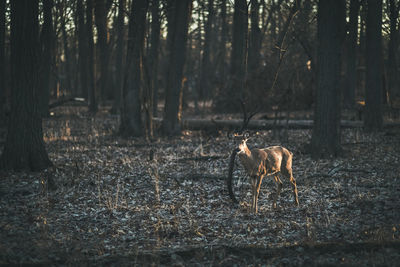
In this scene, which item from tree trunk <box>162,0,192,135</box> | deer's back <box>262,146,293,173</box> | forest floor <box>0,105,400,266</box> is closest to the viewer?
forest floor <box>0,105,400,266</box>

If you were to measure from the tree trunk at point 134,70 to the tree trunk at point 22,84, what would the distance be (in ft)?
19.7

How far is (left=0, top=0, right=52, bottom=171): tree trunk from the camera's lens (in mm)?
10883

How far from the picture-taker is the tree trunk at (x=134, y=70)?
16953mm

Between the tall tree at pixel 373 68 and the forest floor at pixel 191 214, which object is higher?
the tall tree at pixel 373 68

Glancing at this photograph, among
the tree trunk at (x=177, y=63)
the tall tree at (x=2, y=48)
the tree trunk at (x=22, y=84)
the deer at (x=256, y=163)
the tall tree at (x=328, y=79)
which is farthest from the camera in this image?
the tree trunk at (x=177, y=63)

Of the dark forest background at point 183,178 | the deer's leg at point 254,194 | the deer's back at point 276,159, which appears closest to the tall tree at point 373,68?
the dark forest background at point 183,178

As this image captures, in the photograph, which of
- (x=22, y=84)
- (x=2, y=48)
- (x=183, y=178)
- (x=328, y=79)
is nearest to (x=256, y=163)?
(x=183, y=178)

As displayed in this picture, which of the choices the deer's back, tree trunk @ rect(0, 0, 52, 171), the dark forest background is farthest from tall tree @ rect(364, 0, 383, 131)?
tree trunk @ rect(0, 0, 52, 171)

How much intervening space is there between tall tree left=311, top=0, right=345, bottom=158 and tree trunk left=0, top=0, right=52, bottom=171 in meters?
8.16

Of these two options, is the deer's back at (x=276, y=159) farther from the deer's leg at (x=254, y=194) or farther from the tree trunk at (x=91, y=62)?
the tree trunk at (x=91, y=62)

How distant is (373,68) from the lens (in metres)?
17.7

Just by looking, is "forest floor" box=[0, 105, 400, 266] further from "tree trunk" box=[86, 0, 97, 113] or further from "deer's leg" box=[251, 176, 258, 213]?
"tree trunk" box=[86, 0, 97, 113]

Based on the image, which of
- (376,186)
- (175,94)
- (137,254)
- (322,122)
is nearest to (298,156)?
(322,122)

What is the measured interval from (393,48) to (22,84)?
20.8 m
